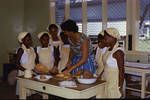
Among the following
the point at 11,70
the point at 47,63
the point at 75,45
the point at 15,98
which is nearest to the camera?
the point at 75,45

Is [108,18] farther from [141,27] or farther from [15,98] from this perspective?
[15,98]

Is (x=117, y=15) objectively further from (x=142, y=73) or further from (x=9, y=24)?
(x=9, y=24)

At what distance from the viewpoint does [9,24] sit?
5984 mm

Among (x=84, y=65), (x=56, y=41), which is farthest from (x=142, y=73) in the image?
(x=56, y=41)

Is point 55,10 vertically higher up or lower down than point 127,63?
higher up

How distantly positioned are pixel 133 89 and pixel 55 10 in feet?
8.20

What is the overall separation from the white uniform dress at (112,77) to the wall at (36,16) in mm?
3059

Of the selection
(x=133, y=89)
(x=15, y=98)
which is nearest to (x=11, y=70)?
(x=15, y=98)

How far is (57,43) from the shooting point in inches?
153

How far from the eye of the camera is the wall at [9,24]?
585cm

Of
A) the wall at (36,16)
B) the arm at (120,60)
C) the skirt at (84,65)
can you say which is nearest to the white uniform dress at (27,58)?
the skirt at (84,65)

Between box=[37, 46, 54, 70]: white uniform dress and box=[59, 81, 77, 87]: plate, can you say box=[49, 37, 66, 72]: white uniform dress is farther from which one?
box=[59, 81, 77, 87]: plate

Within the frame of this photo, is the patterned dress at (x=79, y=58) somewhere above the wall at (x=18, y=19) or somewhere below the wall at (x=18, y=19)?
below

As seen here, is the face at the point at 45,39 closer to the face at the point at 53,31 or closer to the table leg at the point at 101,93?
the face at the point at 53,31
